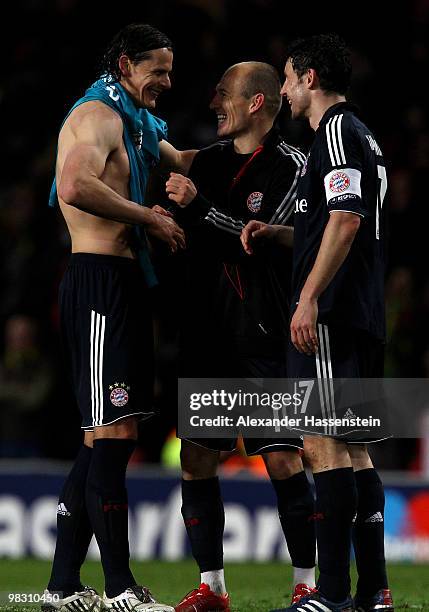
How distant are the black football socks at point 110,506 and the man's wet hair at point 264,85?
1.83m

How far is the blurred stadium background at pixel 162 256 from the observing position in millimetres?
9742

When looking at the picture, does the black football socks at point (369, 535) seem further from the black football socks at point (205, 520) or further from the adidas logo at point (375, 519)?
the black football socks at point (205, 520)

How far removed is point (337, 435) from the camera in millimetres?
5090

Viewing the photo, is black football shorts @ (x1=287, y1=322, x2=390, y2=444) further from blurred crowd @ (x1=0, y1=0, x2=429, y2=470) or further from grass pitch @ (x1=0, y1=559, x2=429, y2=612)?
blurred crowd @ (x1=0, y1=0, x2=429, y2=470)

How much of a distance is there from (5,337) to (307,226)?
7.17m

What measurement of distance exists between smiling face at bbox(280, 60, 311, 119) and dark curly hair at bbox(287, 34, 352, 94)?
0.04 m

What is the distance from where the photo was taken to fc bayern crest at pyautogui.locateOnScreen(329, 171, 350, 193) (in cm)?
505

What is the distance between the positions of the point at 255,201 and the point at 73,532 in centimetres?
175

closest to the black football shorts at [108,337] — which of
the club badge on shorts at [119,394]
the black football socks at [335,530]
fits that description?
the club badge on shorts at [119,394]

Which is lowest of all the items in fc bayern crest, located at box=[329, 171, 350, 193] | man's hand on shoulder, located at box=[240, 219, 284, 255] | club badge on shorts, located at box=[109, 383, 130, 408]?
club badge on shorts, located at box=[109, 383, 130, 408]

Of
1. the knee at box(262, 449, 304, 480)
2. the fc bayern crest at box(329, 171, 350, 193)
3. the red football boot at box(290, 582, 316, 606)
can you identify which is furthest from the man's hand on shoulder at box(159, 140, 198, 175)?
the red football boot at box(290, 582, 316, 606)

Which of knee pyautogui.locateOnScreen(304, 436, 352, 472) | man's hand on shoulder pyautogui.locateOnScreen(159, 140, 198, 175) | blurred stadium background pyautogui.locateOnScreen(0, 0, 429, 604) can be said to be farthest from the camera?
blurred stadium background pyautogui.locateOnScreen(0, 0, 429, 604)

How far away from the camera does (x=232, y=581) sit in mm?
7930

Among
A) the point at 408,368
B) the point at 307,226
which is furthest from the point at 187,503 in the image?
the point at 408,368
